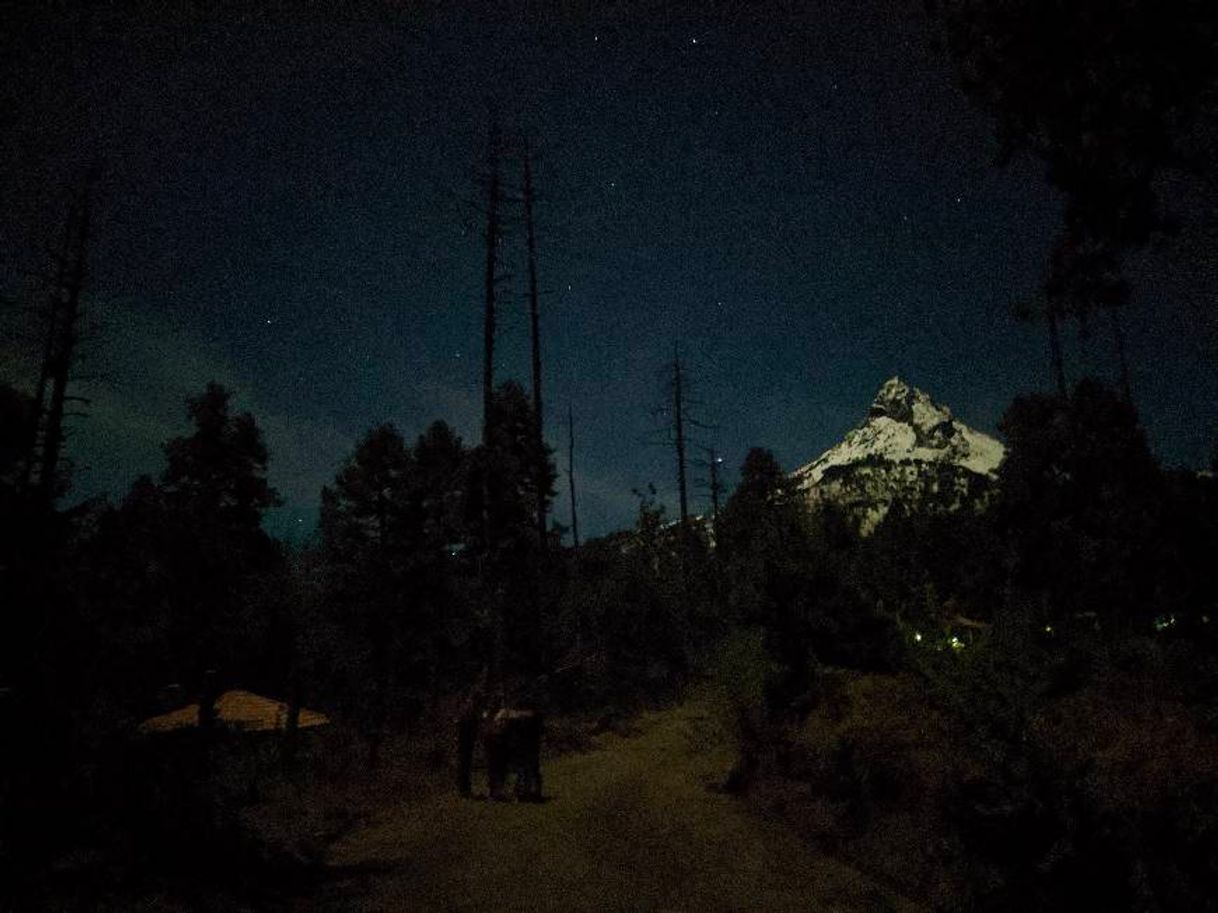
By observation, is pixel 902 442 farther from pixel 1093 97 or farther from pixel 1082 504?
pixel 1093 97

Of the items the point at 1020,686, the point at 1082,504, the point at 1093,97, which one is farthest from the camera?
the point at 1082,504

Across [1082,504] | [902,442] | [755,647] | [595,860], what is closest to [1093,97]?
[755,647]

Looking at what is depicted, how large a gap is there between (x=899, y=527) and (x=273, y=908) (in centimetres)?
2676

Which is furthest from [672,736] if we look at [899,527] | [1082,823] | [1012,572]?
[899,527]

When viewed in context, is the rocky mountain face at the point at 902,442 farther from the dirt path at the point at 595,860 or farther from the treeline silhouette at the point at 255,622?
the dirt path at the point at 595,860

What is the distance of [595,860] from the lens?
27.3ft

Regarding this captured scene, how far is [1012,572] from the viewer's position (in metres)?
19.8

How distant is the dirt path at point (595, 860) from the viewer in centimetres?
709

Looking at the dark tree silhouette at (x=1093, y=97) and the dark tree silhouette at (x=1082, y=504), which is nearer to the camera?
the dark tree silhouette at (x=1093, y=97)

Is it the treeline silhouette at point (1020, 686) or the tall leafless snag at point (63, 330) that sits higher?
the tall leafless snag at point (63, 330)

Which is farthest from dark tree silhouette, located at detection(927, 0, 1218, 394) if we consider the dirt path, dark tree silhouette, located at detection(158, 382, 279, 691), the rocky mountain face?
the rocky mountain face

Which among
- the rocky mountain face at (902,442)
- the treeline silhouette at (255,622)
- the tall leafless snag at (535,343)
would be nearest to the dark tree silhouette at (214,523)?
the treeline silhouette at (255,622)

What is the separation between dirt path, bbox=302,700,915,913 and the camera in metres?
7.09

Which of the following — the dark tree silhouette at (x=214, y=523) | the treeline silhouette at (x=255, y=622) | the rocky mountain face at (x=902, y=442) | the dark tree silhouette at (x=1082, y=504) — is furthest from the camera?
the rocky mountain face at (x=902, y=442)
